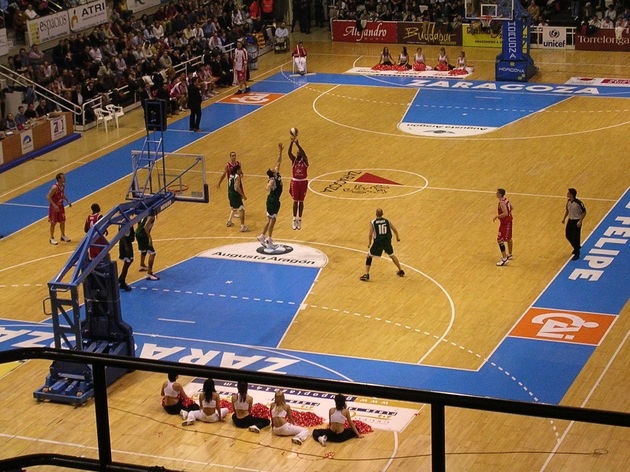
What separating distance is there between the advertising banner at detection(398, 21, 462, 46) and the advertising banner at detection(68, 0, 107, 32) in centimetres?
1298

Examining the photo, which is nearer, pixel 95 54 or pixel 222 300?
pixel 222 300

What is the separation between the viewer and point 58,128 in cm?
3622

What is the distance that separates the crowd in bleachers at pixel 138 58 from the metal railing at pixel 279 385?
34.1 meters

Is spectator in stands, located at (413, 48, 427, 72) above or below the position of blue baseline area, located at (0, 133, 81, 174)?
above

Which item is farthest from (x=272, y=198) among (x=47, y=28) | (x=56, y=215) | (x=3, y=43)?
(x=47, y=28)

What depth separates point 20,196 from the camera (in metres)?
31.0

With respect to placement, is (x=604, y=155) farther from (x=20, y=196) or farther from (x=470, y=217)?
(x=20, y=196)

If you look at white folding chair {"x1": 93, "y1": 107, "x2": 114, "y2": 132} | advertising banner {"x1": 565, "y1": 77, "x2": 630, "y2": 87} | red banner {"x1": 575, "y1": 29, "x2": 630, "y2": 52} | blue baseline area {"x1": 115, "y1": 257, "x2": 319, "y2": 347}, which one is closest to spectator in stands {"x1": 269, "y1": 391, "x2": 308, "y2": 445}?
blue baseline area {"x1": 115, "y1": 257, "x2": 319, "y2": 347}

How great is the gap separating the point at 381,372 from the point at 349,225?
801 cm

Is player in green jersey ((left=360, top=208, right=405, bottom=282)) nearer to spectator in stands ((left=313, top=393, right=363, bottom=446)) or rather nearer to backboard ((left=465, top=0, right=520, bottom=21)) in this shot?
spectator in stands ((left=313, top=393, right=363, bottom=446))

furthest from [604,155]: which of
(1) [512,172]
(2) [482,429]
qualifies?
(2) [482,429]

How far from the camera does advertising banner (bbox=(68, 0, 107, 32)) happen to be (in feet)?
140

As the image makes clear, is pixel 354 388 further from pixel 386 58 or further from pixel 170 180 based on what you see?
pixel 386 58

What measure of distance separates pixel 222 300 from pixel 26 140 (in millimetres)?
13831
